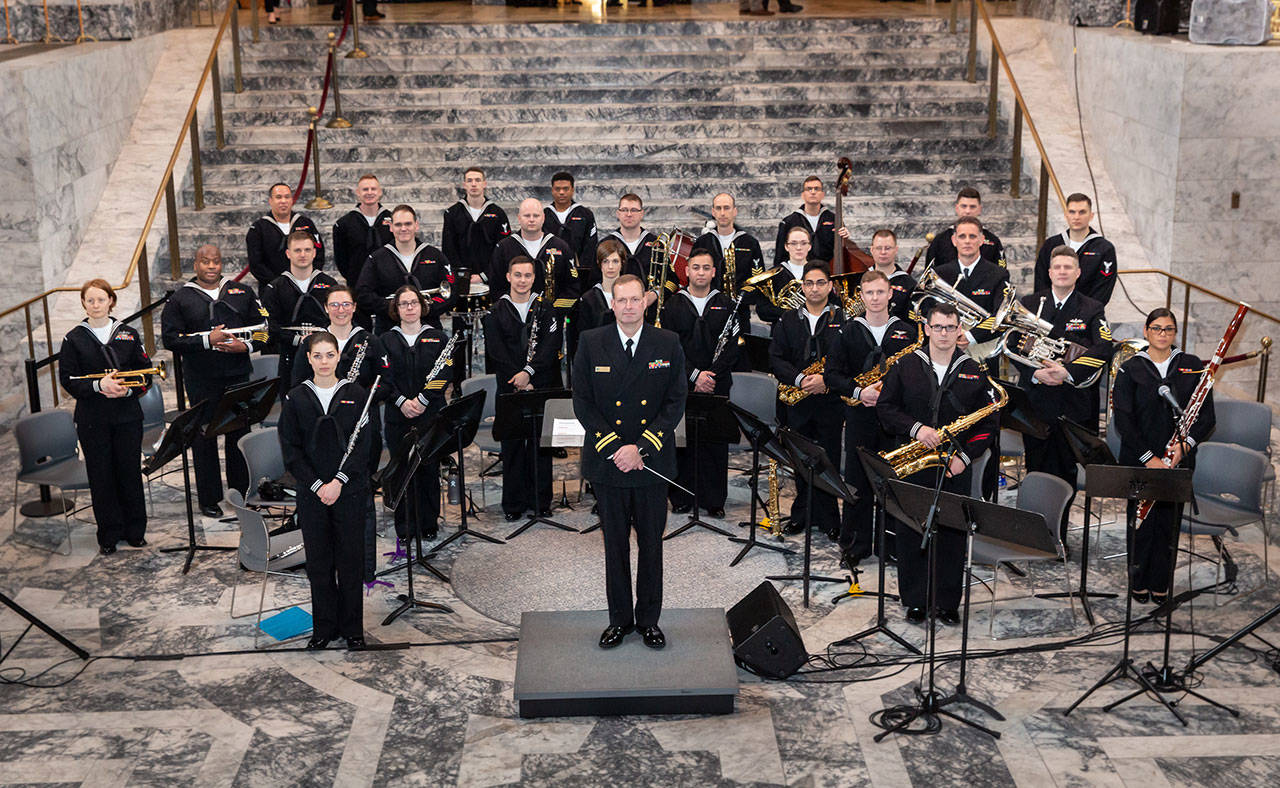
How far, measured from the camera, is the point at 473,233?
9.88 m

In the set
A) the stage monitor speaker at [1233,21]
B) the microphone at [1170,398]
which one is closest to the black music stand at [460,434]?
the microphone at [1170,398]

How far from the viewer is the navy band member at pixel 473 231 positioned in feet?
32.4

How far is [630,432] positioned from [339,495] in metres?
1.43

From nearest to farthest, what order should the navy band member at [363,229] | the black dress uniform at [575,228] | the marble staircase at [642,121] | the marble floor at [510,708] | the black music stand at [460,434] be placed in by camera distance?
1. the marble floor at [510,708]
2. the black music stand at [460,434]
3. the navy band member at [363,229]
4. the black dress uniform at [575,228]
5. the marble staircase at [642,121]

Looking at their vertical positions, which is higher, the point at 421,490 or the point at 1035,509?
the point at 1035,509

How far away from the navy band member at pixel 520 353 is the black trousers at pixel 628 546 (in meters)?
1.89

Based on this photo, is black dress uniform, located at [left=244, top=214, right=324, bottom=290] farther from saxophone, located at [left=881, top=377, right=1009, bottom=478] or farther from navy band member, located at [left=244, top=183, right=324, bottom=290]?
saxophone, located at [left=881, top=377, right=1009, bottom=478]

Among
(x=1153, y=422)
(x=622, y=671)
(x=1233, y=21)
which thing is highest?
(x=1233, y=21)

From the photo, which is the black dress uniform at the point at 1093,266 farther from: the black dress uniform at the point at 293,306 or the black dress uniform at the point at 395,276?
the black dress uniform at the point at 293,306

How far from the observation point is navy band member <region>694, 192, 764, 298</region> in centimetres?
900

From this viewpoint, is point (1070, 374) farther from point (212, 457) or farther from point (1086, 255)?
point (212, 457)

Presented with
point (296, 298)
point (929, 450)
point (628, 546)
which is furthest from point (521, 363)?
point (929, 450)

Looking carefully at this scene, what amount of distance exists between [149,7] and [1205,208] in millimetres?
9925

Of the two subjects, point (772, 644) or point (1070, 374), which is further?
point (1070, 374)
